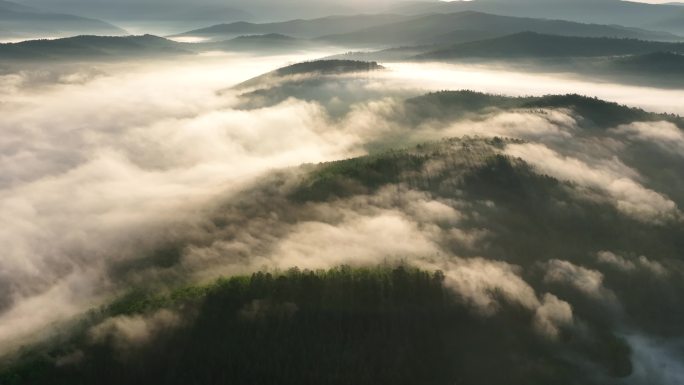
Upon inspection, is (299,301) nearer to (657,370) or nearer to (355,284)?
(355,284)

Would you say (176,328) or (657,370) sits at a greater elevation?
(176,328)

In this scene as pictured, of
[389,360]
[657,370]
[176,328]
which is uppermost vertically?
[176,328]

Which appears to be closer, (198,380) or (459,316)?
(198,380)

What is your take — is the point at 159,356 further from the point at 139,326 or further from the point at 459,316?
the point at 459,316

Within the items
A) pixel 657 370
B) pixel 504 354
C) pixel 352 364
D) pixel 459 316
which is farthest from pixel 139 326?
pixel 657 370

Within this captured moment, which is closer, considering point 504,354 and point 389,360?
point 389,360

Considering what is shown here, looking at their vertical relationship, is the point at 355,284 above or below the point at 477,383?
above

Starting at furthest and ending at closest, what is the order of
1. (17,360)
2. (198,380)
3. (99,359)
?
(17,360)
(99,359)
(198,380)

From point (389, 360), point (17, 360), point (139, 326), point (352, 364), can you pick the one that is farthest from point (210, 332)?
point (17, 360)

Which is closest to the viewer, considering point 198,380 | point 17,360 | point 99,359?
point 198,380
